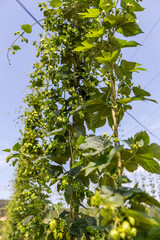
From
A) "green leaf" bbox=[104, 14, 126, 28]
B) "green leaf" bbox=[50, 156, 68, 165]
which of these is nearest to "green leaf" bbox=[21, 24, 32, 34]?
"green leaf" bbox=[104, 14, 126, 28]

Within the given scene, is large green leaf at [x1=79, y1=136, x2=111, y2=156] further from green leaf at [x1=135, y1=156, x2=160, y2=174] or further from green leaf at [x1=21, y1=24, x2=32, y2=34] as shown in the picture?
green leaf at [x1=21, y1=24, x2=32, y2=34]

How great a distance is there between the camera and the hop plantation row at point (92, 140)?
1.85 ft

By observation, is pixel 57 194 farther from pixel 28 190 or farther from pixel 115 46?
Result: pixel 115 46

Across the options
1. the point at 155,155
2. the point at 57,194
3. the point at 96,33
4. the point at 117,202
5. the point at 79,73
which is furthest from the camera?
the point at 79,73

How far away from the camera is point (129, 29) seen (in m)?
0.97

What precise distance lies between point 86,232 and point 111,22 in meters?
1.01

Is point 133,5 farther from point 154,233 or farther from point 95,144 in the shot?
point 154,233

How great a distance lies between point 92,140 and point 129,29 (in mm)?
606

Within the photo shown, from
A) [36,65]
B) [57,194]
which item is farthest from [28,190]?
[36,65]

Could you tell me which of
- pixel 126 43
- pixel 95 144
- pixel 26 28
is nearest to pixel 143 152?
pixel 95 144

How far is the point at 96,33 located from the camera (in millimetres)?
884

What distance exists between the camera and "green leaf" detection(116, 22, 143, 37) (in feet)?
3.09

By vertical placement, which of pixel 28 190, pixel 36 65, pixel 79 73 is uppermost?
pixel 36 65

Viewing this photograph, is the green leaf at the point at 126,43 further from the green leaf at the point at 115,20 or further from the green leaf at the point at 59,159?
the green leaf at the point at 59,159
